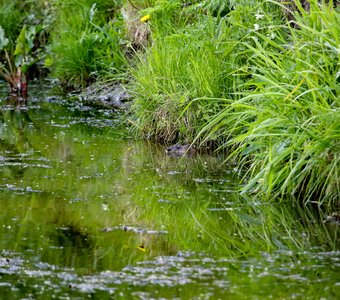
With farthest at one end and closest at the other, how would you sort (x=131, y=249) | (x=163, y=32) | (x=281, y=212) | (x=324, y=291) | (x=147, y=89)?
1. (x=163, y=32)
2. (x=147, y=89)
3. (x=281, y=212)
4. (x=131, y=249)
5. (x=324, y=291)

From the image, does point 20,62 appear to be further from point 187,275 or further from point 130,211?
point 187,275

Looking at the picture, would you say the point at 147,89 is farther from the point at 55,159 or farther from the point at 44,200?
the point at 44,200

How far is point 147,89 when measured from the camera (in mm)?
7668

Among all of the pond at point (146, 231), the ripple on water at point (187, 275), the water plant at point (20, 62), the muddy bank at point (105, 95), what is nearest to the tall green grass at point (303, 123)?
the pond at point (146, 231)

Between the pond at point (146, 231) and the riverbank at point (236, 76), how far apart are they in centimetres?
23

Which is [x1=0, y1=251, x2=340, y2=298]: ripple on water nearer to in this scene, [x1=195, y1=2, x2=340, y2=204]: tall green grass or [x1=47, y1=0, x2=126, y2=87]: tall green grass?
[x1=195, y1=2, x2=340, y2=204]: tall green grass

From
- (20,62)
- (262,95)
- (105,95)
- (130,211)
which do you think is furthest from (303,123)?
(20,62)

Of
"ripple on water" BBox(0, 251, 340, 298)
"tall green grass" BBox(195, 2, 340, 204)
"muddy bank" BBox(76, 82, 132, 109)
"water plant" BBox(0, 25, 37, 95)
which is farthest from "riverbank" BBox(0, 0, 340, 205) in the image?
"ripple on water" BBox(0, 251, 340, 298)

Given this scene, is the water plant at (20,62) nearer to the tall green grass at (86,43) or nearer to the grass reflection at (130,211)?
the tall green grass at (86,43)

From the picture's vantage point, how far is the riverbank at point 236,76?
538 centimetres

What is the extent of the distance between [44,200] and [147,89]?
240cm

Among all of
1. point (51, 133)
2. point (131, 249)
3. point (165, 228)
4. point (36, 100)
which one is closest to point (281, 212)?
point (165, 228)

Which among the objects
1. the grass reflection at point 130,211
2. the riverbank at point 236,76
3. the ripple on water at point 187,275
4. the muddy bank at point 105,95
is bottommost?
the muddy bank at point 105,95

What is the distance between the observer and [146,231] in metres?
4.85
